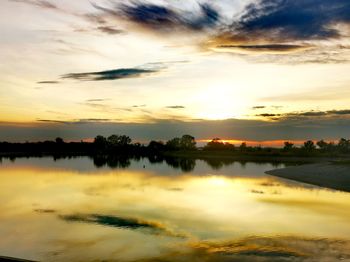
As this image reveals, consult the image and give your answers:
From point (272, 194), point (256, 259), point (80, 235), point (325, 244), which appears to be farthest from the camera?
point (272, 194)

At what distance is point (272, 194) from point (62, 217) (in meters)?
23.1

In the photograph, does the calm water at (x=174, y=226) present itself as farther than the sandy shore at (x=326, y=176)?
No

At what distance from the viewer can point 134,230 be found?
76.0 feet

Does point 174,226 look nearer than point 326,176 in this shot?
Yes

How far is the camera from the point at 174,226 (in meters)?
24.8

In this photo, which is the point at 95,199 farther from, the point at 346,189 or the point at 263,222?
the point at 346,189

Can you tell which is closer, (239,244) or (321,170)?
(239,244)

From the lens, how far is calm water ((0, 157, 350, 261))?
18406 mm

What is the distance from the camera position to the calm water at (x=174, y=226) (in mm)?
18406

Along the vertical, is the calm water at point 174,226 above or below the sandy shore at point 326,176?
below

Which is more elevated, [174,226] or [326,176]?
[326,176]

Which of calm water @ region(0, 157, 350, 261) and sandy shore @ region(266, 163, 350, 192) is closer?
calm water @ region(0, 157, 350, 261)

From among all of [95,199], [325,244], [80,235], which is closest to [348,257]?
[325,244]

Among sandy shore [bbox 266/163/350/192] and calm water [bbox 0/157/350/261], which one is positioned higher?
sandy shore [bbox 266/163/350/192]
